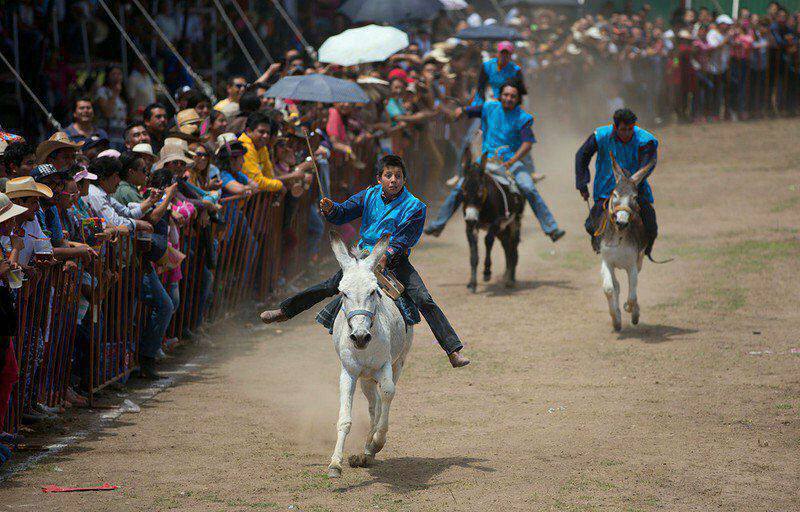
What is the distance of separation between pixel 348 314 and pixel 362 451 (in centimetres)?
145

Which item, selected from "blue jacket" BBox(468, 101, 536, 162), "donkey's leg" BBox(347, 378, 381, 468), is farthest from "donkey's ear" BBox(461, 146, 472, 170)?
"donkey's leg" BBox(347, 378, 381, 468)

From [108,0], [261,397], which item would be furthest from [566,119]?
[261,397]

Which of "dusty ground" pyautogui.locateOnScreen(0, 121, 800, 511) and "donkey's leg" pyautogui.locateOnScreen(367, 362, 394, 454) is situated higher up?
"donkey's leg" pyautogui.locateOnScreen(367, 362, 394, 454)

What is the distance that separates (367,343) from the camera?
7676mm

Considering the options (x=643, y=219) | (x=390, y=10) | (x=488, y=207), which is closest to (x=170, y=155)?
(x=643, y=219)

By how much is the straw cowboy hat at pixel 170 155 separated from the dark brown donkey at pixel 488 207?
15.8ft

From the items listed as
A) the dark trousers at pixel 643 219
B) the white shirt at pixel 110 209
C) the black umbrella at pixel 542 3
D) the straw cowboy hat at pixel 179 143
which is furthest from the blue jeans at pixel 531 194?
the black umbrella at pixel 542 3

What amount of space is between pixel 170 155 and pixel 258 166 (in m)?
2.43

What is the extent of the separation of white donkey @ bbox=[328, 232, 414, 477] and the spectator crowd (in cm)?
107

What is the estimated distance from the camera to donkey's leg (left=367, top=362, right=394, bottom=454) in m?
8.16

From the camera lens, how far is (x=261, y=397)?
1047 cm

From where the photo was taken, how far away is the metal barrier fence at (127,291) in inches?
348

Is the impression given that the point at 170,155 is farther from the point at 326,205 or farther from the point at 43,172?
the point at 326,205

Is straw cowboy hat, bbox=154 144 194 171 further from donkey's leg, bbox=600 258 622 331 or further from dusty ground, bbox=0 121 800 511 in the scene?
donkey's leg, bbox=600 258 622 331
